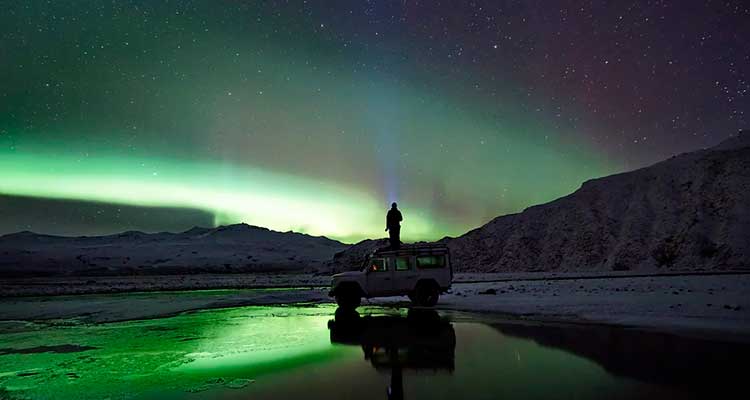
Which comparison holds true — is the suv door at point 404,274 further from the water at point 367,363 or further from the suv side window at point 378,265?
the water at point 367,363

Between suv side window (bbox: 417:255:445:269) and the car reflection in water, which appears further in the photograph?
suv side window (bbox: 417:255:445:269)

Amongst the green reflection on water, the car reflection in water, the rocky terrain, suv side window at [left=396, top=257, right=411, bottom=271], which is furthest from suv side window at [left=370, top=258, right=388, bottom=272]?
the rocky terrain

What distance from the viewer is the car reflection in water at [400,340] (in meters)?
8.56

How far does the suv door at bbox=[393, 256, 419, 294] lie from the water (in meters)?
5.58

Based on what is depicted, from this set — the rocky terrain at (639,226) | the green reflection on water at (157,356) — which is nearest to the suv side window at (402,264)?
the green reflection on water at (157,356)

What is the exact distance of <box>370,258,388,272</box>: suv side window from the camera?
20469 mm

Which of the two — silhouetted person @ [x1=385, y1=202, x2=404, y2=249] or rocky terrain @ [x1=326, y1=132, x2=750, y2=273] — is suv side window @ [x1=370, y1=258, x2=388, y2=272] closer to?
silhouetted person @ [x1=385, y1=202, x2=404, y2=249]

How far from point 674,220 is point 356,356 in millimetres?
66914

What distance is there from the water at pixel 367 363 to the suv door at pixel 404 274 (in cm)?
558

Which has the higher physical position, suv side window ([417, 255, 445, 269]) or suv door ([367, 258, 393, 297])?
suv side window ([417, 255, 445, 269])

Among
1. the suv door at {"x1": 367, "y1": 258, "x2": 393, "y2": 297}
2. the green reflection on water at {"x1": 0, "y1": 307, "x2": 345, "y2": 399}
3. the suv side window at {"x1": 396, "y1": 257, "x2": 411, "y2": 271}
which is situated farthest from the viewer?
the suv side window at {"x1": 396, "y1": 257, "x2": 411, "y2": 271}

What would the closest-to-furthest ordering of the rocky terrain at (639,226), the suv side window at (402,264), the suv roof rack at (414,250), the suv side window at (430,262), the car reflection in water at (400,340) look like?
the car reflection in water at (400,340), the suv roof rack at (414,250), the suv side window at (402,264), the suv side window at (430,262), the rocky terrain at (639,226)

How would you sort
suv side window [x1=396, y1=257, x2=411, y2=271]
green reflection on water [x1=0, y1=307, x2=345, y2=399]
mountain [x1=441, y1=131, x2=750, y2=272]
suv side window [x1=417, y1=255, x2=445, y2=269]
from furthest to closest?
mountain [x1=441, y1=131, x2=750, y2=272]
suv side window [x1=417, y1=255, x2=445, y2=269]
suv side window [x1=396, y1=257, x2=411, y2=271]
green reflection on water [x1=0, y1=307, x2=345, y2=399]

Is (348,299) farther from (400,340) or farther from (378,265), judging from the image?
(400,340)
